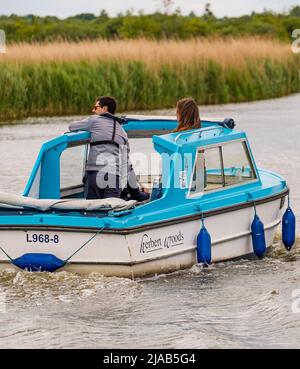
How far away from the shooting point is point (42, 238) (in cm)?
970

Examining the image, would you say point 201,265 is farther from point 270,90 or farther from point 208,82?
point 270,90

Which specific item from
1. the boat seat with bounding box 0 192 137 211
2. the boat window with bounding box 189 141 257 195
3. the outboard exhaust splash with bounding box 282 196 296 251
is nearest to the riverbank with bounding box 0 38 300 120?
the boat window with bounding box 189 141 257 195

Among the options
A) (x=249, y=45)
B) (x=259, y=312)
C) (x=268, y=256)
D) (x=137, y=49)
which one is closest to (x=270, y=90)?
(x=249, y=45)

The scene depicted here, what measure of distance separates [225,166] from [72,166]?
154 centimetres

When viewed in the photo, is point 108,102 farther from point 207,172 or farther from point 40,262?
point 40,262

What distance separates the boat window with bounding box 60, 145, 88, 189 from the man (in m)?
0.50

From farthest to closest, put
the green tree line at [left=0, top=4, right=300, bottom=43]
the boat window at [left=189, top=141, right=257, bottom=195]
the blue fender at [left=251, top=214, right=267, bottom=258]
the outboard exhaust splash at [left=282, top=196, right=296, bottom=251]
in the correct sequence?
the green tree line at [left=0, top=4, right=300, bottom=43] → the outboard exhaust splash at [left=282, top=196, right=296, bottom=251] → the blue fender at [left=251, top=214, right=267, bottom=258] → the boat window at [left=189, top=141, right=257, bottom=195]

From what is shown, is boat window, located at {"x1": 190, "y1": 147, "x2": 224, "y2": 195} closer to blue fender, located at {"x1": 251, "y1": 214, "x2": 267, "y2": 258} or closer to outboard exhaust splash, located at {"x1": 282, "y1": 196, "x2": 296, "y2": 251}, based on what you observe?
blue fender, located at {"x1": 251, "y1": 214, "x2": 267, "y2": 258}

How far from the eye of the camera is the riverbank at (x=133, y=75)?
25.1m

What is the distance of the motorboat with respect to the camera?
31.6ft

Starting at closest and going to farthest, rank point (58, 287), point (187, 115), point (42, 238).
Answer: point (58, 287), point (42, 238), point (187, 115)

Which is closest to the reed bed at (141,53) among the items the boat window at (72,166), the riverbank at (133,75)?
the riverbank at (133,75)

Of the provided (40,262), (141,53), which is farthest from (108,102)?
(141,53)

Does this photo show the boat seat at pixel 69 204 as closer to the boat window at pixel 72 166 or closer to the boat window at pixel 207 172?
the boat window at pixel 207 172
